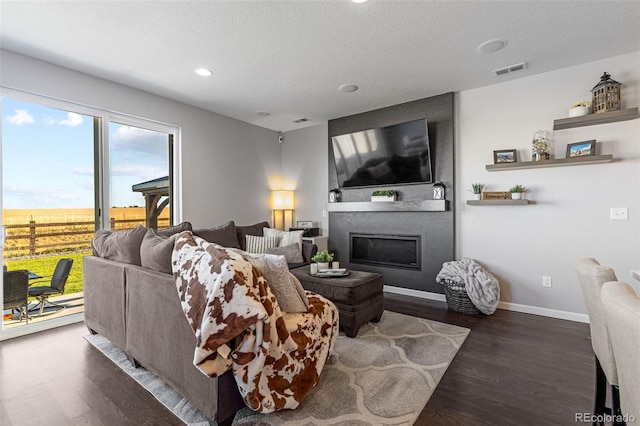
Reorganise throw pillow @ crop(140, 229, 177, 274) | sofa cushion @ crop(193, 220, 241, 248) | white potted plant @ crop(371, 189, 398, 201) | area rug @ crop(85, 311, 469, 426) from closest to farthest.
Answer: area rug @ crop(85, 311, 469, 426), throw pillow @ crop(140, 229, 177, 274), sofa cushion @ crop(193, 220, 241, 248), white potted plant @ crop(371, 189, 398, 201)

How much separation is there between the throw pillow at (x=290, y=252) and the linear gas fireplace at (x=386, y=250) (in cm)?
119

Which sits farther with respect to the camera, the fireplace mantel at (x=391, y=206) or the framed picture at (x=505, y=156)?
the fireplace mantel at (x=391, y=206)

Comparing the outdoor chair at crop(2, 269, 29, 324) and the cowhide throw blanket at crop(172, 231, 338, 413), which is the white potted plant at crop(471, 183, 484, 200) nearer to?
the cowhide throw blanket at crop(172, 231, 338, 413)

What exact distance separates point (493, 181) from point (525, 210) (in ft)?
1.54

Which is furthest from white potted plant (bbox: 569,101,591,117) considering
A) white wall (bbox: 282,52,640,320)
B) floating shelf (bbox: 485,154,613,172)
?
floating shelf (bbox: 485,154,613,172)

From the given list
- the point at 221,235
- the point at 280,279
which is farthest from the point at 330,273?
the point at 221,235

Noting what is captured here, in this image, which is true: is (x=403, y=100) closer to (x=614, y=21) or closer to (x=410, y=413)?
(x=614, y=21)

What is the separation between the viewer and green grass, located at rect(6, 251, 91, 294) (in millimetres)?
3014

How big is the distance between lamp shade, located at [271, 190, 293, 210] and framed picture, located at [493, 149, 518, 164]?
3281mm

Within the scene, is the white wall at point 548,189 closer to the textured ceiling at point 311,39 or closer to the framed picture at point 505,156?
the framed picture at point 505,156

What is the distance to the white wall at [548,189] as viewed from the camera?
2.92 metres

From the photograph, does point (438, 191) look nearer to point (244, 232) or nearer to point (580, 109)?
point (580, 109)

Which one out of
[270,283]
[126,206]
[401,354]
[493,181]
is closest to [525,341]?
[401,354]

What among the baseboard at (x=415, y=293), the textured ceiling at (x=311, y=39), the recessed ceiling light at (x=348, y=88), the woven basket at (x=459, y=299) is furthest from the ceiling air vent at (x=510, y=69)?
the baseboard at (x=415, y=293)
